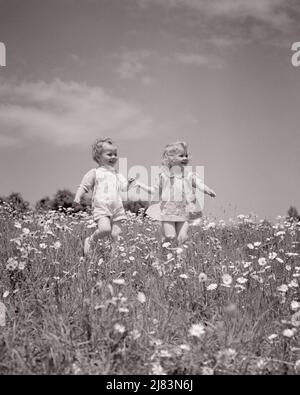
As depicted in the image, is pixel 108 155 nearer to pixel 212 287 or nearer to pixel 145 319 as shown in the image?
pixel 212 287

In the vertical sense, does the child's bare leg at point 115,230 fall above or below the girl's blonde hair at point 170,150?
below

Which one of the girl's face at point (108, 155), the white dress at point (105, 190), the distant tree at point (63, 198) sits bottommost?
the white dress at point (105, 190)

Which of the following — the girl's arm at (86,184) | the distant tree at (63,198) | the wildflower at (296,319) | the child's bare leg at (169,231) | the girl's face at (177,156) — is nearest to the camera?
the wildflower at (296,319)

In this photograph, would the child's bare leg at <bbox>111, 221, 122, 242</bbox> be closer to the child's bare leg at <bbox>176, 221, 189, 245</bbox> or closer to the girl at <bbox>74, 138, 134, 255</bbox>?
the girl at <bbox>74, 138, 134, 255</bbox>

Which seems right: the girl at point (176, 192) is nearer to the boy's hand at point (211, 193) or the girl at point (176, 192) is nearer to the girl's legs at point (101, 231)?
the boy's hand at point (211, 193)

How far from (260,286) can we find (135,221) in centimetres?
458

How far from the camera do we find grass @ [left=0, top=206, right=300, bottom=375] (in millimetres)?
2943

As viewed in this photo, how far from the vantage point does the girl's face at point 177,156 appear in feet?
22.6

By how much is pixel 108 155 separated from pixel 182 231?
5.19ft

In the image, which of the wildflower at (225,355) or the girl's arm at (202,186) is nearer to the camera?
the wildflower at (225,355)

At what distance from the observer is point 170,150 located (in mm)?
6914

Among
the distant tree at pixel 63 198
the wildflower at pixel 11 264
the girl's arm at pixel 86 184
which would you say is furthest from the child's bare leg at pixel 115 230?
the distant tree at pixel 63 198

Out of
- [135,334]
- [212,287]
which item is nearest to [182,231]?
[212,287]

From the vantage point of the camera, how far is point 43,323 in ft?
10.8
